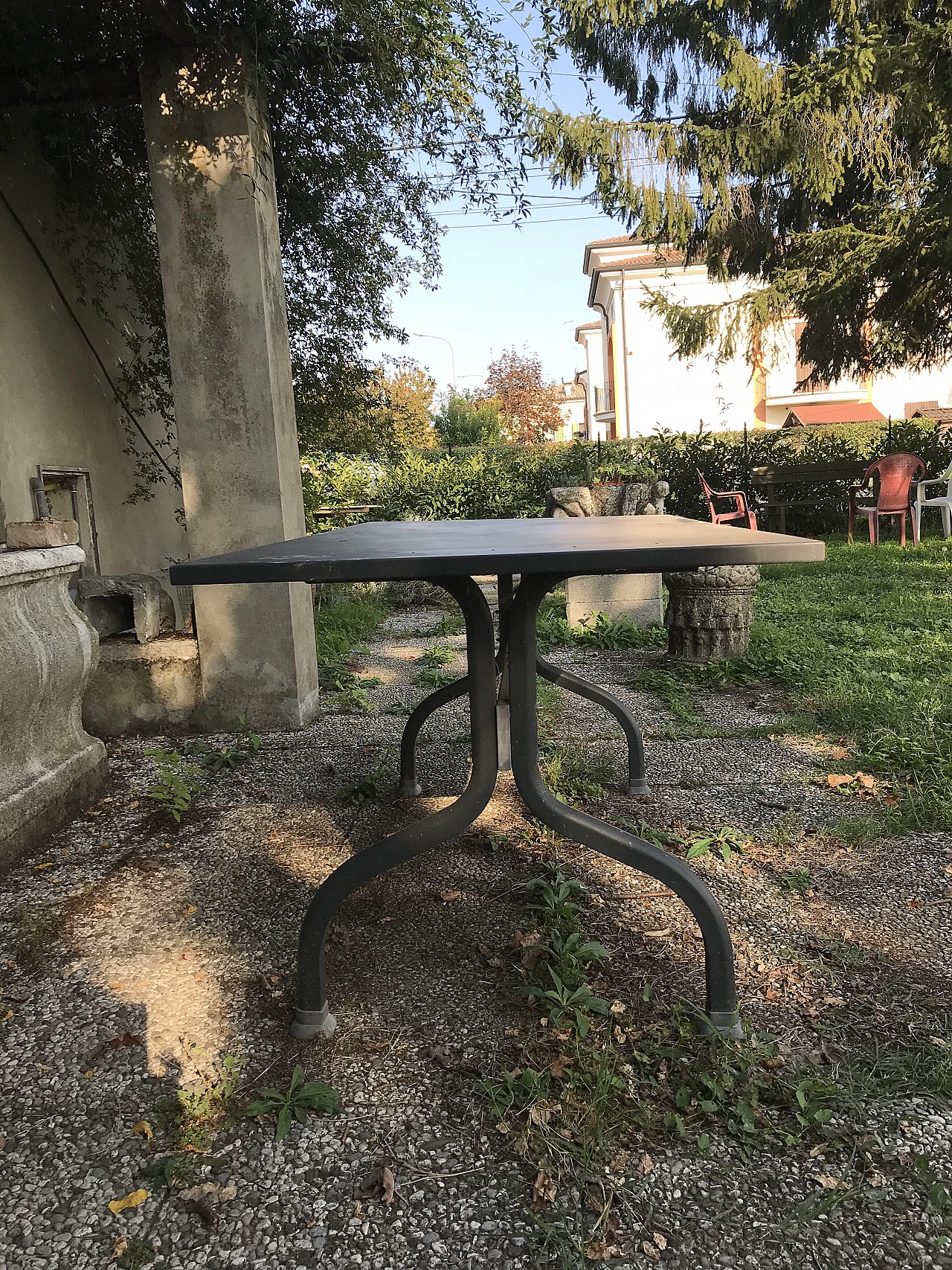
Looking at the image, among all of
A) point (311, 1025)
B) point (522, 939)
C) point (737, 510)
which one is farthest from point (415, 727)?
point (737, 510)

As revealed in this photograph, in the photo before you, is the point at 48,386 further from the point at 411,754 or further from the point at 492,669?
the point at 492,669

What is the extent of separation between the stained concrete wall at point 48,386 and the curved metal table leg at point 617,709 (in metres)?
2.73

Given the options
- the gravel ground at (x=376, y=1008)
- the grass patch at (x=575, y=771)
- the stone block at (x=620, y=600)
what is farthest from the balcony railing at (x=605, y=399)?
the gravel ground at (x=376, y=1008)

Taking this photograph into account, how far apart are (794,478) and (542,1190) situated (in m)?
10.7

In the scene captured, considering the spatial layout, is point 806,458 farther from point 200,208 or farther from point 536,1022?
point 536,1022

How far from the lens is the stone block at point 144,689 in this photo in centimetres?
407

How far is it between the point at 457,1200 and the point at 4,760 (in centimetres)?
213

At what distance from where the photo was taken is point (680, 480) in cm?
1181

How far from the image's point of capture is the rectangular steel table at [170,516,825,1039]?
1.47 m

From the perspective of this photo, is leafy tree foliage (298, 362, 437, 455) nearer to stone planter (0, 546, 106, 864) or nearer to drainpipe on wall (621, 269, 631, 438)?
stone planter (0, 546, 106, 864)

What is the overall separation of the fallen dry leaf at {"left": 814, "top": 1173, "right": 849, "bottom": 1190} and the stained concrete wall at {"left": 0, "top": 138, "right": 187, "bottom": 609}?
402 cm

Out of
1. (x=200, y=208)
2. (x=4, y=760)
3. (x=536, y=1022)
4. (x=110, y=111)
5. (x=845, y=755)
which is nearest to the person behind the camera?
(x=536, y=1022)

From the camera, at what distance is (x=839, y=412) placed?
2619cm

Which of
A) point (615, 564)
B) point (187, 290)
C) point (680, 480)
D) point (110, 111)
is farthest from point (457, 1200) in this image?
point (680, 480)
